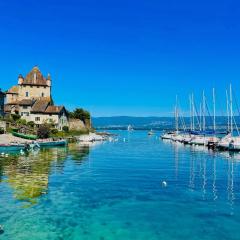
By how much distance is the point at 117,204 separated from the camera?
108 ft

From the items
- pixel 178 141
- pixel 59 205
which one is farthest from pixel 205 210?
pixel 178 141

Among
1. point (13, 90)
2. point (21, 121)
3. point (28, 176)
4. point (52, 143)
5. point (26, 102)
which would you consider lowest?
point (28, 176)

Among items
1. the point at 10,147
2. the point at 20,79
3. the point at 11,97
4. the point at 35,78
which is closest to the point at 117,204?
the point at 10,147

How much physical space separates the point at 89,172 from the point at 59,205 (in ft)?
66.5

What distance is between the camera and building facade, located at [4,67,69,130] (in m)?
128

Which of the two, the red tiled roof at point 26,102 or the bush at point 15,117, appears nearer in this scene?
the bush at point 15,117

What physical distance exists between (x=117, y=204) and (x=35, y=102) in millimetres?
103116

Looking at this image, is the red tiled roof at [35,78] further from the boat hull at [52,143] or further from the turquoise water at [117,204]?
the turquoise water at [117,204]

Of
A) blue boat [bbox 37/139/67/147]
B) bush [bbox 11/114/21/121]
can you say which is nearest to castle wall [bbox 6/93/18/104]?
bush [bbox 11/114/21/121]

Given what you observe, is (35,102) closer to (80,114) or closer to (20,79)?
(20,79)

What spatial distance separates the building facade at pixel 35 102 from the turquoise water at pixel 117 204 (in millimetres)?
75566

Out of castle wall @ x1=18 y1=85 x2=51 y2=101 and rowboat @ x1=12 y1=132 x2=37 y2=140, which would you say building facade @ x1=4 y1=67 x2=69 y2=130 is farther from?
rowboat @ x1=12 y1=132 x2=37 y2=140

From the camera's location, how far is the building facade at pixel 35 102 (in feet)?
421

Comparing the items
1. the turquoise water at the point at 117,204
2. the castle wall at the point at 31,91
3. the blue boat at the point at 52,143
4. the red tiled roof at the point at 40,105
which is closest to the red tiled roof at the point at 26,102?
the red tiled roof at the point at 40,105
